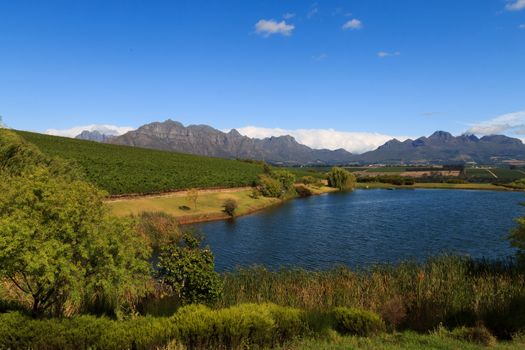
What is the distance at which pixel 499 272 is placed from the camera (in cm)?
2570

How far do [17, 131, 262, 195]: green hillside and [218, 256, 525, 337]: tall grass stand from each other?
5719cm

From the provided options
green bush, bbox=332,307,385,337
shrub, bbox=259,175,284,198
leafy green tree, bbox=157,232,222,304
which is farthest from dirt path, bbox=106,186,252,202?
green bush, bbox=332,307,385,337

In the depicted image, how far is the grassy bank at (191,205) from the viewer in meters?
70.6

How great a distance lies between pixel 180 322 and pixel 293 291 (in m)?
9.94

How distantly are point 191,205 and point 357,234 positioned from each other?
36086mm

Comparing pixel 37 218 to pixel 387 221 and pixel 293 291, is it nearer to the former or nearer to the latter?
pixel 293 291

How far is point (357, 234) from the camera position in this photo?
58.5 metres

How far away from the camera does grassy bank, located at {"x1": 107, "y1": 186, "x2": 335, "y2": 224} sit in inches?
2778

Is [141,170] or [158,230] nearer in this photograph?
[158,230]

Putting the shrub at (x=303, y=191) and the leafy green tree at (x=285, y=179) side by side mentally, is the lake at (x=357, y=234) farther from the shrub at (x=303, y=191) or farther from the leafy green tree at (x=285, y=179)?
the shrub at (x=303, y=191)

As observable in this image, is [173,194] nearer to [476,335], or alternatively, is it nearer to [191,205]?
[191,205]

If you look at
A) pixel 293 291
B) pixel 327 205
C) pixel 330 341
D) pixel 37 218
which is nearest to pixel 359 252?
pixel 293 291

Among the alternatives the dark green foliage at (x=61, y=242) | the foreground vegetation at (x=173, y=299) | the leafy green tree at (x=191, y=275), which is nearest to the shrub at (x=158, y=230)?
the foreground vegetation at (x=173, y=299)

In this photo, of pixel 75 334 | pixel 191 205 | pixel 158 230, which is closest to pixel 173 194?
pixel 191 205
